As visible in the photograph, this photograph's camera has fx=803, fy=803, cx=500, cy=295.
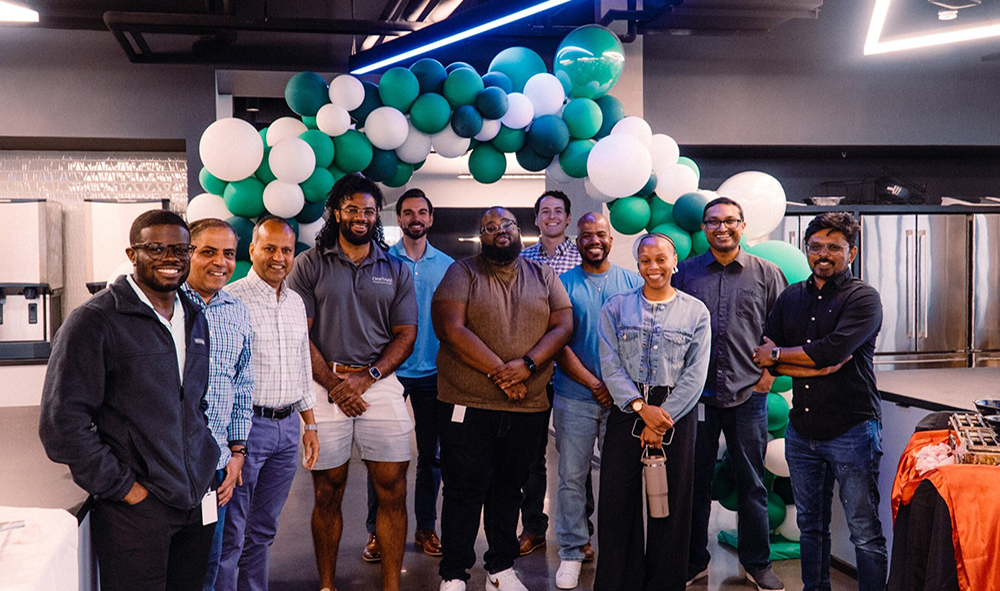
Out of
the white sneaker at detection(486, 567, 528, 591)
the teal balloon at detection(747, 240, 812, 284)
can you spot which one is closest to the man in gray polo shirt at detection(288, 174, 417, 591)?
the white sneaker at detection(486, 567, 528, 591)

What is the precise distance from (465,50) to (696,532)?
13.2 feet

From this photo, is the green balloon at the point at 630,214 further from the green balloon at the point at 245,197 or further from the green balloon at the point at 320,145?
the green balloon at the point at 245,197

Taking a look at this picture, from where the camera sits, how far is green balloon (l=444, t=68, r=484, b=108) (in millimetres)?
4066

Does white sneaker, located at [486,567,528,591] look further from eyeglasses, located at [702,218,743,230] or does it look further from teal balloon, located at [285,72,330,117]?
teal balloon, located at [285,72,330,117]

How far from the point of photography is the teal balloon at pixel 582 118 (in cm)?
436

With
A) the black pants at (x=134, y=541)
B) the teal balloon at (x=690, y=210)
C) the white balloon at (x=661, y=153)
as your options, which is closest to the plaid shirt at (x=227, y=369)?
the black pants at (x=134, y=541)

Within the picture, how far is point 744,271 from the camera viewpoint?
3617 millimetres

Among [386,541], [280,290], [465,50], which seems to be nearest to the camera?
[280,290]

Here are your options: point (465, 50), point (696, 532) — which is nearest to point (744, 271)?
point (696, 532)

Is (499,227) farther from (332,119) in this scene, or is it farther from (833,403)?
(833,403)

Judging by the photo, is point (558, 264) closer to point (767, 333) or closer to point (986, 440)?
point (767, 333)

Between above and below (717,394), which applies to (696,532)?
below

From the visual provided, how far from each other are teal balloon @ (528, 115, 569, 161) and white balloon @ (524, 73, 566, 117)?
1.9 inches

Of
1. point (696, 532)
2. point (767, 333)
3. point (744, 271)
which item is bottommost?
point (696, 532)
